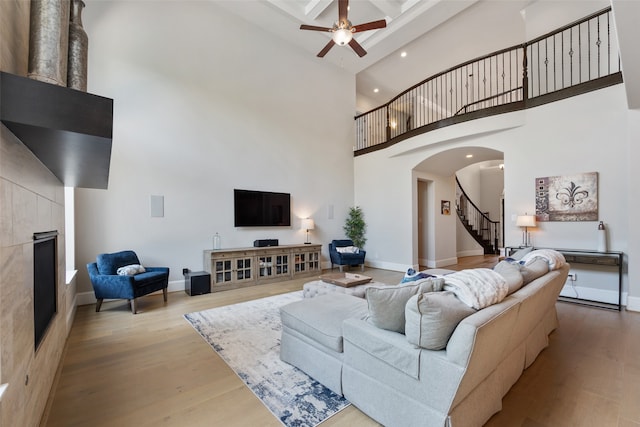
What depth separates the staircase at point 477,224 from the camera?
31.8 ft

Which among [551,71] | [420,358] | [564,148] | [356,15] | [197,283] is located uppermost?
[356,15]

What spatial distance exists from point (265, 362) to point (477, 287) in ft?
6.18

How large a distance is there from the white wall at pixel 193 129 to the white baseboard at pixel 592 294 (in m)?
4.79

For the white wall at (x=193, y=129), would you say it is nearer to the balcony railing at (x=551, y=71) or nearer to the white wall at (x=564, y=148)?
the balcony railing at (x=551, y=71)

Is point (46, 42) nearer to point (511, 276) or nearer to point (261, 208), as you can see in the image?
point (511, 276)

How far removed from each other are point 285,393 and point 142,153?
14.8 feet

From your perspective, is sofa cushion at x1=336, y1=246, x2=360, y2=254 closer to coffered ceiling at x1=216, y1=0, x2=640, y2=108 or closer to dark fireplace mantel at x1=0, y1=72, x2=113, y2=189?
coffered ceiling at x1=216, y1=0, x2=640, y2=108

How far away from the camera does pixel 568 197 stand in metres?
4.43

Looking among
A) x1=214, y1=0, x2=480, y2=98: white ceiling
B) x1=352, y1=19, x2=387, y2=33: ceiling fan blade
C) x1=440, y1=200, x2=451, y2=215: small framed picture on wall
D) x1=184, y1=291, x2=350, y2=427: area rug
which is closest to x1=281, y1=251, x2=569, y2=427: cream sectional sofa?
x1=184, y1=291, x2=350, y2=427: area rug

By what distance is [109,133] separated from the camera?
A: 1.28 meters

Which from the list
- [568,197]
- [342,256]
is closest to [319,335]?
[342,256]

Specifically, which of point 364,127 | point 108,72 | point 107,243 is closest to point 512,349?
point 107,243

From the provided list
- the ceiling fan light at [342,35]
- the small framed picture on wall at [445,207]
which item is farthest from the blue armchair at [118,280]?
the small framed picture on wall at [445,207]

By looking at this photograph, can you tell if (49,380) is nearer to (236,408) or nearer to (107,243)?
(236,408)
